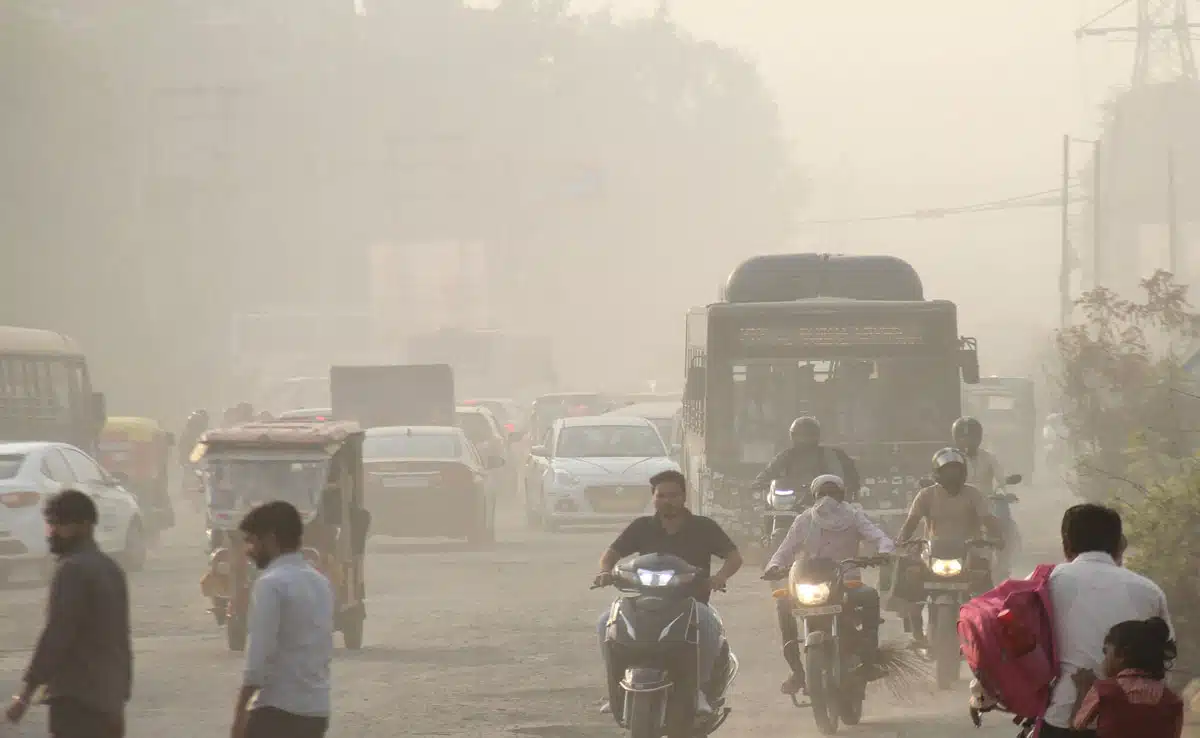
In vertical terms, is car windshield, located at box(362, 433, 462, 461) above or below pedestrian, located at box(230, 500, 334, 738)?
below

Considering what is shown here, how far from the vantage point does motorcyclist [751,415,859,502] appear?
17.9 meters

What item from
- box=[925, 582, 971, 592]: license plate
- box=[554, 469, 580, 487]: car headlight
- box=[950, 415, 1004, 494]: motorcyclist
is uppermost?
box=[950, 415, 1004, 494]: motorcyclist

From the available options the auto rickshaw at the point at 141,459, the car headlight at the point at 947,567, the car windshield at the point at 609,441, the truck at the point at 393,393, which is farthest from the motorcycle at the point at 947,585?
the truck at the point at 393,393

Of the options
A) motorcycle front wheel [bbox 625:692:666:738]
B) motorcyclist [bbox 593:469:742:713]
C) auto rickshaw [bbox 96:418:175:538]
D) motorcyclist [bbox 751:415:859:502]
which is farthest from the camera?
auto rickshaw [bbox 96:418:175:538]

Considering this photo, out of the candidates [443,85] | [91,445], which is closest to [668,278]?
[443,85]

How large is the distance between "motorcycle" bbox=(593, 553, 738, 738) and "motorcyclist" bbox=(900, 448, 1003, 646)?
414 cm

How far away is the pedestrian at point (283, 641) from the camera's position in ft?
26.9

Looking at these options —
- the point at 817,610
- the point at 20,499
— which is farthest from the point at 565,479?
the point at 817,610

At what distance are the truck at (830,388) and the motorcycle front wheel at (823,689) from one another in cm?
1145

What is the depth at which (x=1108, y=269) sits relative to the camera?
89.8m

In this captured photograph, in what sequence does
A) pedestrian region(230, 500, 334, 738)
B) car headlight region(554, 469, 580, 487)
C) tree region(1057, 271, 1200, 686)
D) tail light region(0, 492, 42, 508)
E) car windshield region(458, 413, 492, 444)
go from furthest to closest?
1. car windshield region(458, 413, 492, 444)
2. car headlight region(554, 469, 580, 487)
3. tail light region(0, 492, 42, 508)
4. tree region(1057, 271, 1200, 686)
5. pedestrian region(230, 500, 334, 738)

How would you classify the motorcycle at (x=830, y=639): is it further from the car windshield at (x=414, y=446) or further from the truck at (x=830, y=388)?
the car windshield at (x=414, y=446)

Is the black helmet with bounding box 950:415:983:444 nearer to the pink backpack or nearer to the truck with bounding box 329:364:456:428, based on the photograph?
the pink backpack

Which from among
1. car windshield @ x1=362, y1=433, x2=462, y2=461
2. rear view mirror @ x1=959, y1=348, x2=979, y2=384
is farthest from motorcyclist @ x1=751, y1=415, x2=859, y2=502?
car windshield @ x1=362, y1=433, x2=462, y2=461
